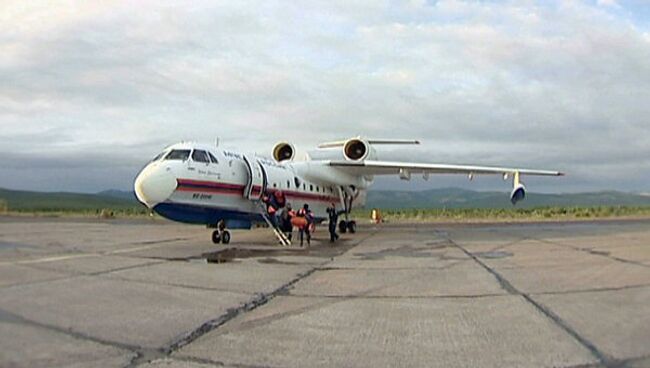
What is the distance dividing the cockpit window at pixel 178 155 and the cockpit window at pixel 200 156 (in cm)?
21

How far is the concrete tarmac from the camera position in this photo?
16.7 feet

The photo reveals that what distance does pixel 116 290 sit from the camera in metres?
8.41

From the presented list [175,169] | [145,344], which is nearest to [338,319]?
[145,344]

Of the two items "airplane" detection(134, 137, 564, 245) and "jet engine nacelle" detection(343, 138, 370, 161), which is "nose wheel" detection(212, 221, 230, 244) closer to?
"airplane" detection(134, 137, 564, 245)

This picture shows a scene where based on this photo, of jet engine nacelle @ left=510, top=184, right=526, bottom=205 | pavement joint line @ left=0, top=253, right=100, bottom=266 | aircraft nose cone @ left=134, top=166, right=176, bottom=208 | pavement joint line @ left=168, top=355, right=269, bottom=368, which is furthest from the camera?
jet engine nacelle @ left=510, top=184, right=526, bottom=205

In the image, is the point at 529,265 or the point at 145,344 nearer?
the point at 145,344

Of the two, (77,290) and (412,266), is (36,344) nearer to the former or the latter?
(77,290)

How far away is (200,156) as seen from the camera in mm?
17438

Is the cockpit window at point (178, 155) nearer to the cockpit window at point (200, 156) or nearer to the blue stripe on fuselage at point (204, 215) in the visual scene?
the cockpit window at point (200, 156)

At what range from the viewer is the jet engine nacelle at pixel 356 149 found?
26.2 m

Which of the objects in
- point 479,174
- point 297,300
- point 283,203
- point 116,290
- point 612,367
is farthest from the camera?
point 479,174

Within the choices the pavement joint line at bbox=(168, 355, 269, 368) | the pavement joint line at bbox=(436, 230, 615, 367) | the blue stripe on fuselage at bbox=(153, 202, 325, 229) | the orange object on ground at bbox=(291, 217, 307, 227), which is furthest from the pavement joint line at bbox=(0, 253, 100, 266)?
the pavement joint line at bbox=(436, 230, 615, 367)

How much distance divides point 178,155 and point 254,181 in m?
3.10

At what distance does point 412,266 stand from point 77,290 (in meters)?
6.47
